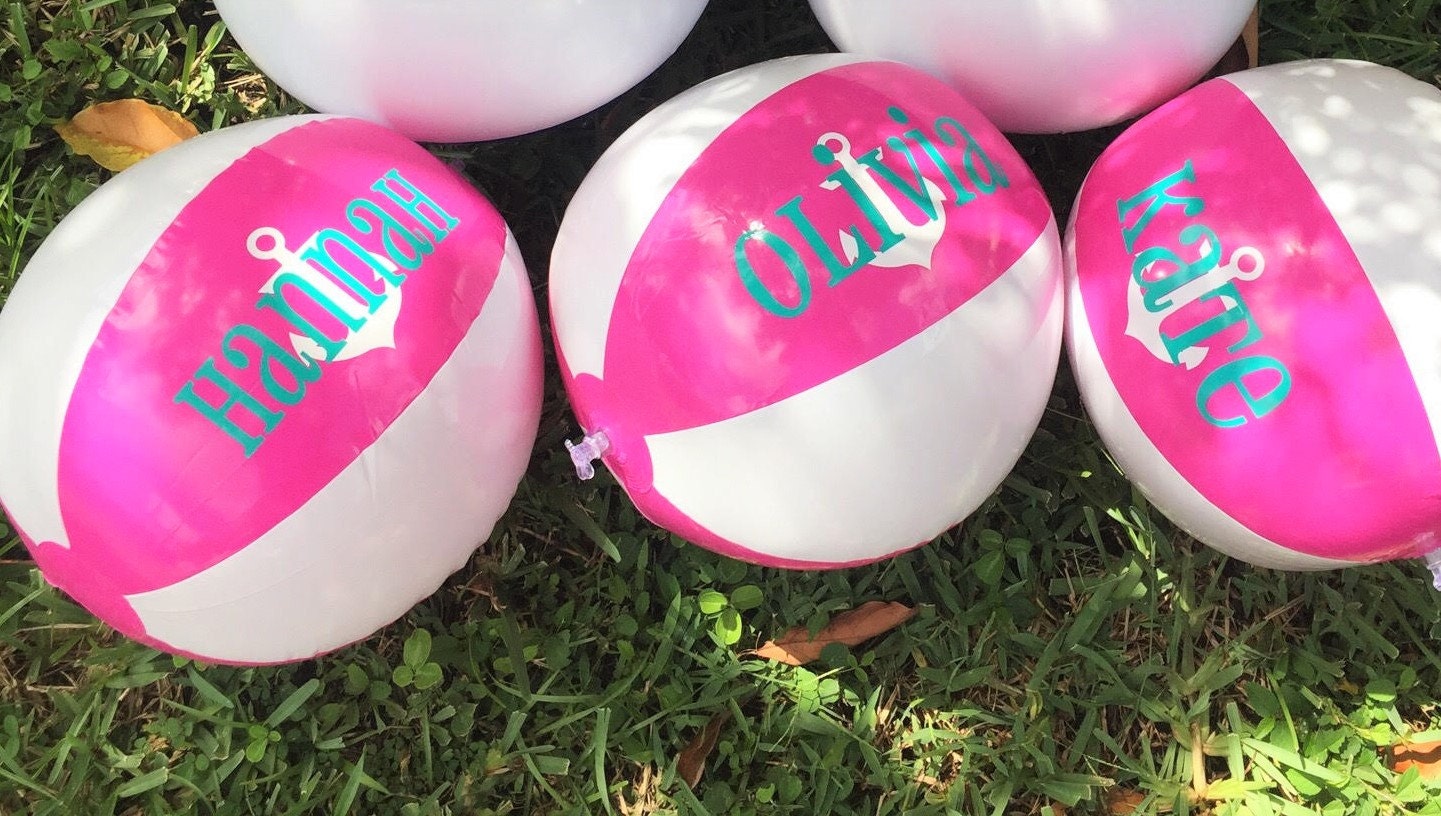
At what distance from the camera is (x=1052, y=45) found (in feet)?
5.96

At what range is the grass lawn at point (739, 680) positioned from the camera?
211cm

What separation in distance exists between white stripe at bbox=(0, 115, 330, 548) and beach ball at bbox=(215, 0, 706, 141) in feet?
0.83

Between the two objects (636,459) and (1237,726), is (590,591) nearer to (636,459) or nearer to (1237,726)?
(636,459)

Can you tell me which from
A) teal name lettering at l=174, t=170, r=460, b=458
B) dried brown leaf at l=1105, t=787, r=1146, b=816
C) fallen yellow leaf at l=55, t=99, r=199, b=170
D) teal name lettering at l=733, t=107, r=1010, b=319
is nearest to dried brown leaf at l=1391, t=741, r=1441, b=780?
dried brown leaf at l=1105, t=787, r=1146, b=816

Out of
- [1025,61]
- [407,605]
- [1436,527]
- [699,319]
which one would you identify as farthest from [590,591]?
[1436,527]

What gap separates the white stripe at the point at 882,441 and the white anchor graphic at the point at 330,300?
18.4 inches

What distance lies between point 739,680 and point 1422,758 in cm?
146

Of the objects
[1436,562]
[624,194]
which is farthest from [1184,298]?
[624,194]

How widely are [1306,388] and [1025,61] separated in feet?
2.41

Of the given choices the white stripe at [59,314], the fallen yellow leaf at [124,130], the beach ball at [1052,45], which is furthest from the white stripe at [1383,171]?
the fallen yellow leaf at [124,130]

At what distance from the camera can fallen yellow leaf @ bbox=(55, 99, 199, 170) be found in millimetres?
2291

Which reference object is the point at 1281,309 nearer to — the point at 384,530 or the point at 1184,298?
the point at 1184,298

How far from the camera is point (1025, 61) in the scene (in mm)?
1846

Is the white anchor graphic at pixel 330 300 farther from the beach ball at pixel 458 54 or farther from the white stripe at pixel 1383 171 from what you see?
the white stripe at pixel 1383 171
